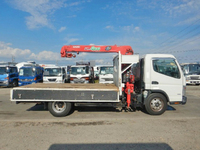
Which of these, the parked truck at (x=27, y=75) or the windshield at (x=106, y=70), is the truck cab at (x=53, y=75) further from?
the windshield at (x=106, y=70)

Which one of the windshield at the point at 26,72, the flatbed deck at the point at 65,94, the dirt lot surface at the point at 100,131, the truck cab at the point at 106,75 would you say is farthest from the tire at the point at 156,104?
the windshield at the point at 26,72

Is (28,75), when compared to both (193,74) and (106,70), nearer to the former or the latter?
(106,70)

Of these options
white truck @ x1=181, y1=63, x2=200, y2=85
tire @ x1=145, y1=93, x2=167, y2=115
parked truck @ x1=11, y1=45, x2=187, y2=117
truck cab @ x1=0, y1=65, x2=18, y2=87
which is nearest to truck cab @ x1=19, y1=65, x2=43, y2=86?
truck cab @ x1=0, y1=65, x2=18, y2=87

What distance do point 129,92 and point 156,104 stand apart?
1.17 m

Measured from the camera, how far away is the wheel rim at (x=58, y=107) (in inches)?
215

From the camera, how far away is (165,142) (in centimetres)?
360

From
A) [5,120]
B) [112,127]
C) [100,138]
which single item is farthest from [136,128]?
[5,120]

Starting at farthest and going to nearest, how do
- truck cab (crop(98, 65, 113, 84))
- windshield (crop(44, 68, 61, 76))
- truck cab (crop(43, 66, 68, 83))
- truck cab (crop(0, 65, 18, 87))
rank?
truck cab (crop(0, 65, 18, 87)) → windshield (crop(44, 68, 61, 76)) → truck cab (crop(43, 66, 68, 83)) → truck cab (crop(98, 65, 113, 84))

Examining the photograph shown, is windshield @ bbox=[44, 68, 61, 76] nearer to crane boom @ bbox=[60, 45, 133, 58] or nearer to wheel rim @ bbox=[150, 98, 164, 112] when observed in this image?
crane boom @ bbox=[60, 45, 133, 58]

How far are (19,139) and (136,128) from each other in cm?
331

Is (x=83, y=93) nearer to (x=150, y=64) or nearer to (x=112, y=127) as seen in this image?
(x=112, y=127)

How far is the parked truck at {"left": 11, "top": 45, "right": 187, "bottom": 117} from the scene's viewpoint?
17.0 ft

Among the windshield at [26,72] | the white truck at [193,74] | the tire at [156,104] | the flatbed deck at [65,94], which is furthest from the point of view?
the white truck at [193,74]

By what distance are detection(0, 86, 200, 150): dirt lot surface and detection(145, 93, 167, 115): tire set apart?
0.24 m
